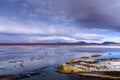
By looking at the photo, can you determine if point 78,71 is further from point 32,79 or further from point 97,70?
point 32,79

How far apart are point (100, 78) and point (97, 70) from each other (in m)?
11.5

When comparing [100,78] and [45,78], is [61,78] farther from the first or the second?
[100,78]

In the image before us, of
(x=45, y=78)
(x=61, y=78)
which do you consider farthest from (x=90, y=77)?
(x=45, y=78)

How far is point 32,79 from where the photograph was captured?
5641 cm

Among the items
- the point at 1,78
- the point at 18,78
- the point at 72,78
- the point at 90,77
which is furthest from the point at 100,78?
the point at 1,78

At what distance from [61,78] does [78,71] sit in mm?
11119

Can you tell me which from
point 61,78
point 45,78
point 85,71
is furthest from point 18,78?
point 85,71

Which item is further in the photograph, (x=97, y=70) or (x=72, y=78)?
(x=97, y=70)

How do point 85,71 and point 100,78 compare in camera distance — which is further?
point 85,71

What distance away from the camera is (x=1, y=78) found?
2314 inches

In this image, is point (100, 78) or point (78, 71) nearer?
point (100, 78)

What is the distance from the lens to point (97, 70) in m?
69.1

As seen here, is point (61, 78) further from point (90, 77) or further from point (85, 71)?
point (85, 71)

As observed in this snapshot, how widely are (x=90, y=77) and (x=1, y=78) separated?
25014 mm
